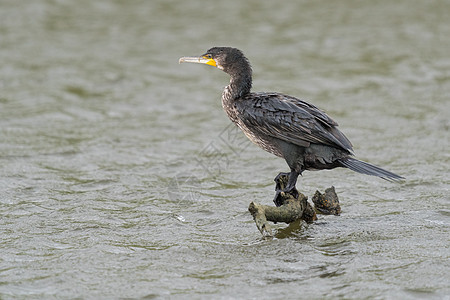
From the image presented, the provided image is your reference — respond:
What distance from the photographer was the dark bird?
6758mm

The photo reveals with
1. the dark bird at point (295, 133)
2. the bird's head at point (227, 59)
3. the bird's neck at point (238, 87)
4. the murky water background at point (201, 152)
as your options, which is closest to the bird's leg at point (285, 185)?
the dark bird at point (295, 133)

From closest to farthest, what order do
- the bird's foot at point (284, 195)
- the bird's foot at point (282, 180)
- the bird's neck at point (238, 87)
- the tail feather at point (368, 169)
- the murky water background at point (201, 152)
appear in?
1. the murky water background at point (201, 152)
2. the tail feather at point (368, 169)
3. the bird's foot at point (284, 195)
4. the bird's foot at point (282, 180)
5. the bird's neck at point (238, 87)

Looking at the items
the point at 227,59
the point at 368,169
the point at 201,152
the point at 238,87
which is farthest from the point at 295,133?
the point at 201,152

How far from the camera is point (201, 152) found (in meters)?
9.94

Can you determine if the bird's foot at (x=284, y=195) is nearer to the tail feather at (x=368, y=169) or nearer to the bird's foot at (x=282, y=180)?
the bird's foot at (x=282, y=180)

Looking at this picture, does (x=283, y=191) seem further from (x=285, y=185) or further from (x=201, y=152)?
(x=201, y=152)

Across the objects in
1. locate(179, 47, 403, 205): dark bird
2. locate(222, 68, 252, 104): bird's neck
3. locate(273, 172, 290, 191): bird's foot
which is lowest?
locate(273, 172, 290, 191): bird's foot

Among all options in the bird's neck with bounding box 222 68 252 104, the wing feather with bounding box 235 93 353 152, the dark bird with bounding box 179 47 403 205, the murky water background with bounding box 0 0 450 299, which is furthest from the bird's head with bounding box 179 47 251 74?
the murky water background with bounding box 0 0 450 299

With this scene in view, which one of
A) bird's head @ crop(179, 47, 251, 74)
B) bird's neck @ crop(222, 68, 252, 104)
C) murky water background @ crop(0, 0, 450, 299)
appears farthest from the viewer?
bird's head @ crop(179, 47, 251, 74)

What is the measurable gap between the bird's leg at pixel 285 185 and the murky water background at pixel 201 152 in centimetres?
32

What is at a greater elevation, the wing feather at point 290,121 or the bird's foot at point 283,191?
the wing feather at point 290,121

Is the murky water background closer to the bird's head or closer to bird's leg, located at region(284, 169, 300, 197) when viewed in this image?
bird's leg, located at region(284, 169, 300, 197)

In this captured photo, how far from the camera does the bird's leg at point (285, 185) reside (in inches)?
269

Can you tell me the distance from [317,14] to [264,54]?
8.33 feet
